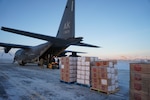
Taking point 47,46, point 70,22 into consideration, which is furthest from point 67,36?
point 47,46

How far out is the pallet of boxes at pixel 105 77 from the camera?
7219mm

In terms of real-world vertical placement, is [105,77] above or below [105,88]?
above

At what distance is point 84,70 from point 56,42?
763 centimetres

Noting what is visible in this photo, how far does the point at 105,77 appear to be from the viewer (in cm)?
728

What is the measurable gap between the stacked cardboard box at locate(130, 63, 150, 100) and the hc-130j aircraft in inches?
314

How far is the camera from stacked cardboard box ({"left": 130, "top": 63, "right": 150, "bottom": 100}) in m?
4.62

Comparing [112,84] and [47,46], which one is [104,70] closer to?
[112,84]

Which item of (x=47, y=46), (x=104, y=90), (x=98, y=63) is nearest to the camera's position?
(x=104, y=90)

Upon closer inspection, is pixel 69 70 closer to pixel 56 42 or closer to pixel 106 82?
pixel 106 82

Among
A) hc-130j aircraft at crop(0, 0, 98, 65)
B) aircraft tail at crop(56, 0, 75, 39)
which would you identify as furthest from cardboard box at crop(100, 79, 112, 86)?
aircraft tail at crop(56, 0, 75, 39)

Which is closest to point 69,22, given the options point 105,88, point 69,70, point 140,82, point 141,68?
point 69,70

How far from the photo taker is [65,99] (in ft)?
19.5

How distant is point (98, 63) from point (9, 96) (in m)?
4.59

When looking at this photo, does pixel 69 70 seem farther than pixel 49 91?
Yes
